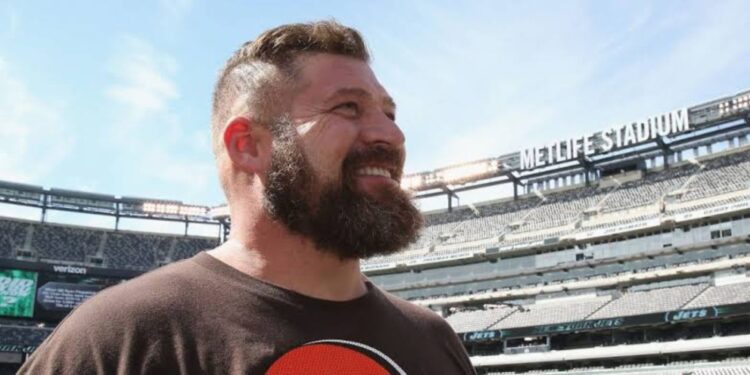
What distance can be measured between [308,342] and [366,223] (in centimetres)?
39

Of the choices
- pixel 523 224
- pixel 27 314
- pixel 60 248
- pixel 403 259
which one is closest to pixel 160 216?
pixel 60 248

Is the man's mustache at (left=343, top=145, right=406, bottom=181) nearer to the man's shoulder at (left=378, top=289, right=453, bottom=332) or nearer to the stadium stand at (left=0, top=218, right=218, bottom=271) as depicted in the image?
the man's shoulder at (left=378, top=289, right=453, bottom=332)

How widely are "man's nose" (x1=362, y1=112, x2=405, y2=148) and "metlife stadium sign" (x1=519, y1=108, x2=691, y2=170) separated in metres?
47.2

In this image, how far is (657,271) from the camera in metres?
42.5

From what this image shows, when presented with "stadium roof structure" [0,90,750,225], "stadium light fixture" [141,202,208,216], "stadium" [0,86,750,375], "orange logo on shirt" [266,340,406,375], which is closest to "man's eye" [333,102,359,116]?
"orange logo on shirt" [266,340,406,375]

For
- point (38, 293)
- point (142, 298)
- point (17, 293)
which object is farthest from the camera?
point (38, 293)

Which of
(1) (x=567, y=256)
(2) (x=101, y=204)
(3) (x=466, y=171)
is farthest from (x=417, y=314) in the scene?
(2) (x=101, y=204)

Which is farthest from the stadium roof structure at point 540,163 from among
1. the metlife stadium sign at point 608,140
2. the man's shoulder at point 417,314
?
the man's shoulder at point 417,314

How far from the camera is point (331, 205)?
2172mm

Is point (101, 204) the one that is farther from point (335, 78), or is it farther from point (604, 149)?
point (335, 78)

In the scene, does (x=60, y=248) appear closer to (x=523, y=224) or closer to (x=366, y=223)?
(x=523, y=224)

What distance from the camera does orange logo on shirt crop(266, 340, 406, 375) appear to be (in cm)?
197

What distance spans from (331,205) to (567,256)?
4718cm

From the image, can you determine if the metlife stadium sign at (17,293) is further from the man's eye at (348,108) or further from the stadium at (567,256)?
the man's eye at (348,108)
